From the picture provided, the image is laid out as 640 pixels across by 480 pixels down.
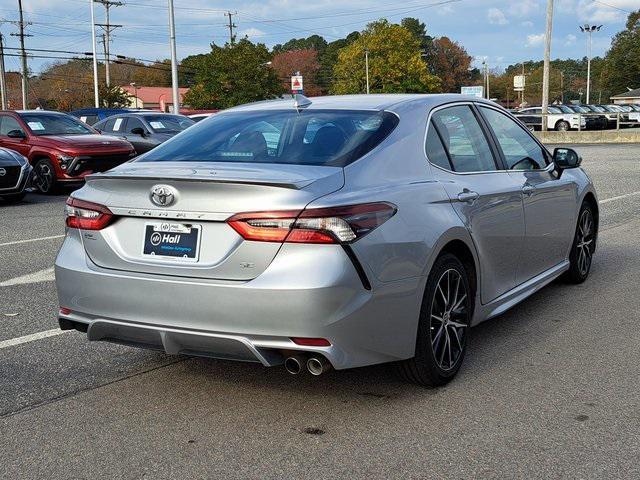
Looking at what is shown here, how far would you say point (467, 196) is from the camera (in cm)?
453

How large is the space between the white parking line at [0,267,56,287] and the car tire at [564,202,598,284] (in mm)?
4450

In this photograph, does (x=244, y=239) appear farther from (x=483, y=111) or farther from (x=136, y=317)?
(x=483, y=111)

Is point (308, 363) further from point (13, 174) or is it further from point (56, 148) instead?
point (56, 148)

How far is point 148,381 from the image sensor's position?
4.42 metres

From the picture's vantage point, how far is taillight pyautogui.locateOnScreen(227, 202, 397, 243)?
351 cm

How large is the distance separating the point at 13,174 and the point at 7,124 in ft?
12.0

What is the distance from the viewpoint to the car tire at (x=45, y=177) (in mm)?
15289

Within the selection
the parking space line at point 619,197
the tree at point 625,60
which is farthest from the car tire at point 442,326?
the tree at point 625,60

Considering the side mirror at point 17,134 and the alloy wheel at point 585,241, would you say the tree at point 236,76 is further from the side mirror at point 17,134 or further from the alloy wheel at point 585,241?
the alloy wheel at point 585,241

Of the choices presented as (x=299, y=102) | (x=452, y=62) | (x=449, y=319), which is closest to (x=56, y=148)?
(x=299, y=102)

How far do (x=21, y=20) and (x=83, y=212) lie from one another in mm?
70802

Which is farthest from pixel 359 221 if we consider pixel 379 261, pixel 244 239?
pixel 244 239

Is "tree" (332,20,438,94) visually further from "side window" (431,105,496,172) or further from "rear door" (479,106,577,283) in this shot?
"side window" (431,105,496,172)

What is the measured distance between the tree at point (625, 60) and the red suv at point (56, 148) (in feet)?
344
